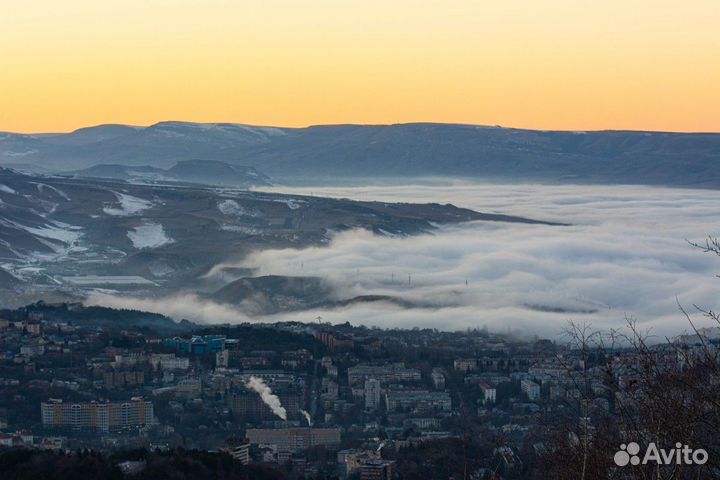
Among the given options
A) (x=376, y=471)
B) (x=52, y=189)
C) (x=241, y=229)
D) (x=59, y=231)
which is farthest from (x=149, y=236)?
(x=376, y=471)

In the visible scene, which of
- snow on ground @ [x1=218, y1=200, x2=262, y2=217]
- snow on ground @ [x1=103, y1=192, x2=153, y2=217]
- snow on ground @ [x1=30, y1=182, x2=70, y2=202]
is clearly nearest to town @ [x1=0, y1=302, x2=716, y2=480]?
snow on ground @ [x1=103, y1=192, x2=153, y2=217]

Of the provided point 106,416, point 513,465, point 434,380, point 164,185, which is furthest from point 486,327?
point 164,185

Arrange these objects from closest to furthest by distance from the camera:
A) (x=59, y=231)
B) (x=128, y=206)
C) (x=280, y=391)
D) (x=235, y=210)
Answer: (x=280, y=391), (x=59, y=231), (x=235, y=210), (x=128, y=206)

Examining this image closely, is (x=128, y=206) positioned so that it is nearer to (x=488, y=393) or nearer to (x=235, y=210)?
(x=235, y=210)

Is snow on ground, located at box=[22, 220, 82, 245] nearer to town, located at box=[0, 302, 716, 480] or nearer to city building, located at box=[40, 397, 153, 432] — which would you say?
town, located at box=[0, 302, 716, 480]

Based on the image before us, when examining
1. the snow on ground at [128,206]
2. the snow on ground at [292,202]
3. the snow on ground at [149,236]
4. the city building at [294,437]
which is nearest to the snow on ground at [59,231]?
the snow on ground at [149,236]

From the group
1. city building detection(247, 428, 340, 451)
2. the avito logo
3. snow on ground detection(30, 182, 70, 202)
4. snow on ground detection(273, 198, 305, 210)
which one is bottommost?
city building detection(247, 428, 340, 451)

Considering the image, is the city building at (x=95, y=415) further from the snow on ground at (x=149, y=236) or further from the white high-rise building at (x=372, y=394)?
the snow on ground at (x=149, y=236)
